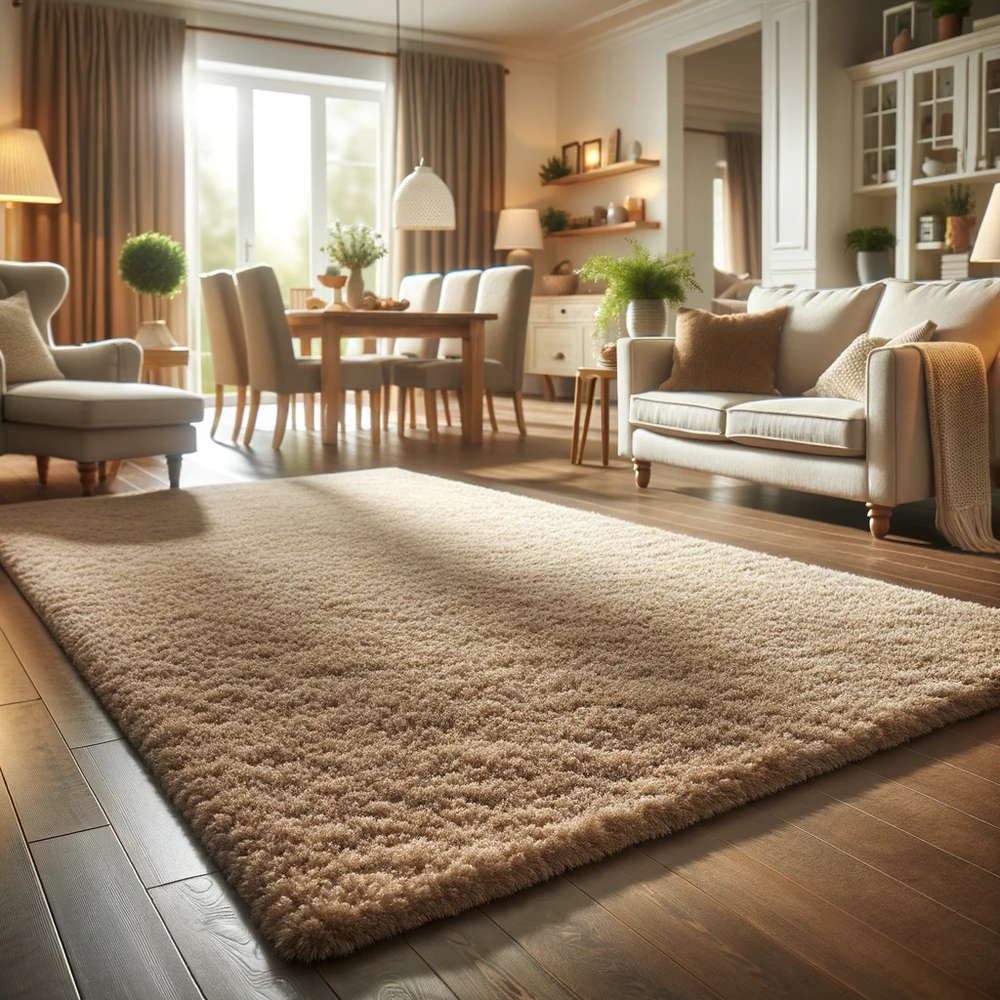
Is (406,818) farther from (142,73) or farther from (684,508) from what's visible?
(142,73)

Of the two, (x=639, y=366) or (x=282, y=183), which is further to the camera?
(x=282, y=183)

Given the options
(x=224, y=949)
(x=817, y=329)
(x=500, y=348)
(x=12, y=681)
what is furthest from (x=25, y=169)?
(x=224, y=949)

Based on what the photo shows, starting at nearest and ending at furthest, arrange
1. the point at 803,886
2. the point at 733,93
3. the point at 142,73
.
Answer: the point at 803,886 < the point at 142,73 < the point at 733,93

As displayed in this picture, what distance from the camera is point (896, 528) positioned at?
3.36m

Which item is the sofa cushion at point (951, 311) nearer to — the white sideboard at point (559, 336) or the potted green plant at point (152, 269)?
the potted green plant at point (152, 269)

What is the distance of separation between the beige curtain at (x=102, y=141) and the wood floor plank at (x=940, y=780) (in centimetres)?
648

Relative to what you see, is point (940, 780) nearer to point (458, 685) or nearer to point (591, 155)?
point (458, 685)

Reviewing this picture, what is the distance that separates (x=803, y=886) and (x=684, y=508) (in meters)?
2.50

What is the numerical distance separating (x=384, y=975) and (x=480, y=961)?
101 millimetres

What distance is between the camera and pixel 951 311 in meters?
3.35

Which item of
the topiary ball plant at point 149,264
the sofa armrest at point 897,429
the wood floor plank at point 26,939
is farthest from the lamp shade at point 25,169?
the wood floor plank at point 26,939

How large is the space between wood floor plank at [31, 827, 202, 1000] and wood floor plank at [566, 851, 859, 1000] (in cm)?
47

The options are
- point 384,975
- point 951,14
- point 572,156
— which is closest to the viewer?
point 384,975

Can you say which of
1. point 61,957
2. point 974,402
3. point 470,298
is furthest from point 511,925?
point 470,298
